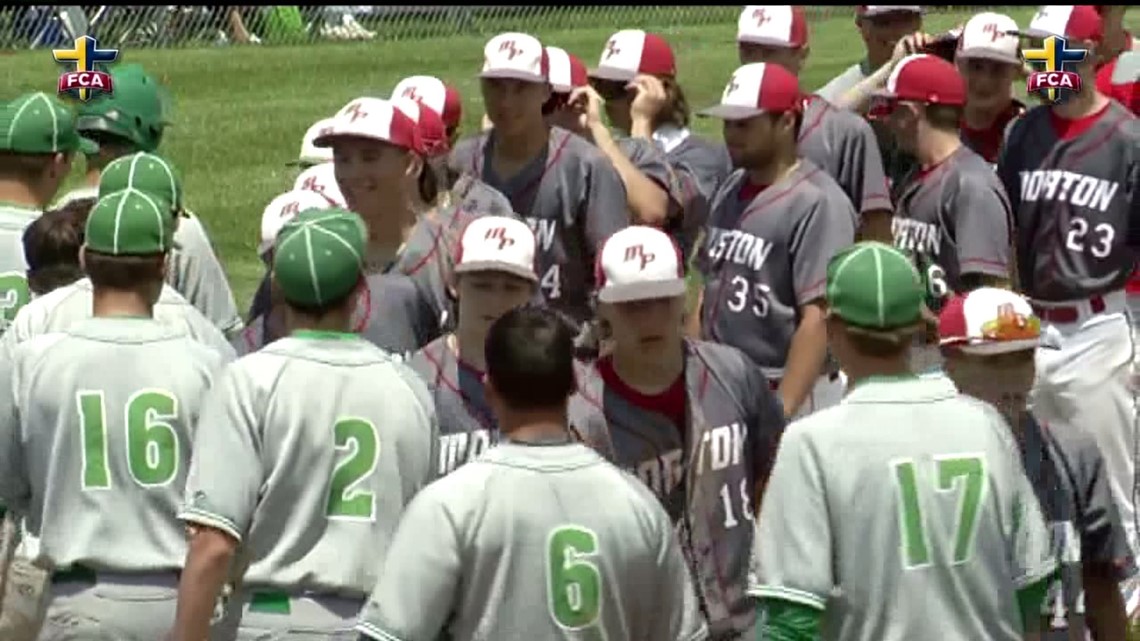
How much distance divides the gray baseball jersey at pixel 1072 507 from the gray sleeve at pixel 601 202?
227 cm

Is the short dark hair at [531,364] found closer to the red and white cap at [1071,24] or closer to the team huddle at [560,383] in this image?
the team huddle at [560,383]

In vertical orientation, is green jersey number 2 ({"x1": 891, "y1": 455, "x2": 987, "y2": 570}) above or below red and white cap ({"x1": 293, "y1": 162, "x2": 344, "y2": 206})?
below

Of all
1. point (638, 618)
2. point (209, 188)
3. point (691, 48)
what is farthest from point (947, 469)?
point (691, 48)

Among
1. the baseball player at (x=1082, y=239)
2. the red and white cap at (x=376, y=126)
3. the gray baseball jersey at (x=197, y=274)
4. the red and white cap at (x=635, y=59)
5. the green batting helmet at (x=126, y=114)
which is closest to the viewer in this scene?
the red and white cap at (x=376, y=126)

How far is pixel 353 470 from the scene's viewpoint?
602 cm

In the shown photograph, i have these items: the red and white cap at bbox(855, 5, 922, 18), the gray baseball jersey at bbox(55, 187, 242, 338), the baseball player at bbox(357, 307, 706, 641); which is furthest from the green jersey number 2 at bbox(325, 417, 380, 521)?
the red and white cap at bbox(855, 5, 922, 18)

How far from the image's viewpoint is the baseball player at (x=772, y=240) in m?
8.11

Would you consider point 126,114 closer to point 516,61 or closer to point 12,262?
point 12,262

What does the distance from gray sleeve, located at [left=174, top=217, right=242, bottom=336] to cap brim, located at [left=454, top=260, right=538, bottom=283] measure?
1432 mm

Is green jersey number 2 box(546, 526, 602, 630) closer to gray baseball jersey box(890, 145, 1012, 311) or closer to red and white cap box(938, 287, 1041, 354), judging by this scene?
red and white cap box(938, 287, 1041, 354)

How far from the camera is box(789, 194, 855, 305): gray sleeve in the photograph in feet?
26.6

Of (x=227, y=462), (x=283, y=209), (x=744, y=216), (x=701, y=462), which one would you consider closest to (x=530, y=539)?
(x=227, y=462)

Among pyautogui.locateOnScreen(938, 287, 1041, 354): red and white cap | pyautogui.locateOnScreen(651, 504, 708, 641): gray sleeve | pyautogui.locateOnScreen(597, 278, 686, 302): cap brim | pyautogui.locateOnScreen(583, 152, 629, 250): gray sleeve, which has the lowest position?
pyautogui.locateOnScreen(651, 504, 708, 641): gray sleeve

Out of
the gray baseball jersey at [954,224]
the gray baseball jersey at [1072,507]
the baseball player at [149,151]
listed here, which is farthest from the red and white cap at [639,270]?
the gray baseball jersey at [954,224]
